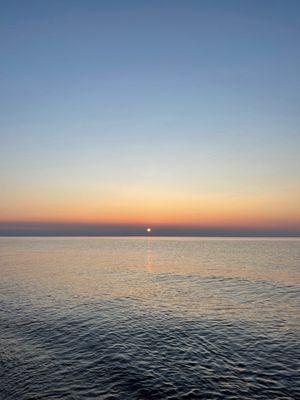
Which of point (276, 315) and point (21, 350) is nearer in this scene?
point (21, 350)

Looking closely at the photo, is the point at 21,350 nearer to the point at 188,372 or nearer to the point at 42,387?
the point at 42,387

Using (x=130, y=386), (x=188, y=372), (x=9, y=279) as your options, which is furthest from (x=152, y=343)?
(x=9, y=279)

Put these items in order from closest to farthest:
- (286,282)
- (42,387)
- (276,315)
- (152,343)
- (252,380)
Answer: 1. (42,387)
2. (252,380)
3. (152,343)
4. (276,315)
5. (286,282)

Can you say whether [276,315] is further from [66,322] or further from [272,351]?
[66,322]

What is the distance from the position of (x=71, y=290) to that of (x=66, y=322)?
19.6 metres

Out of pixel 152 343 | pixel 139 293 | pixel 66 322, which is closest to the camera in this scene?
pixel 152 343

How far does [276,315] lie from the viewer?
37.5m

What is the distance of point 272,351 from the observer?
2627 cm

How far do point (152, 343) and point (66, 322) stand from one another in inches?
436

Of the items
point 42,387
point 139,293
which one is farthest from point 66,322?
point 139,293

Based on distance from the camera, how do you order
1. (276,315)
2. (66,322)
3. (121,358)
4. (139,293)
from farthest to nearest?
(139,293), (276,315), (66,322), (121,358)

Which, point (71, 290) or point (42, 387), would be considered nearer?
point (42, 387)

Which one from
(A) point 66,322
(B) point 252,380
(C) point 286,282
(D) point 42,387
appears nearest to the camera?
(D) point 42,387

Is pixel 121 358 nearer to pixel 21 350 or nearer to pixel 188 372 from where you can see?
pixel 188 372
